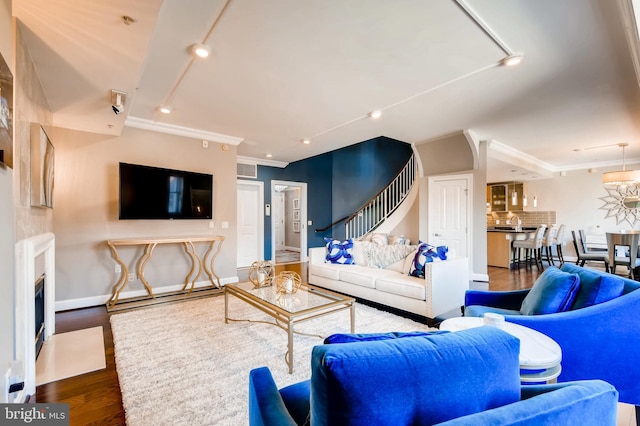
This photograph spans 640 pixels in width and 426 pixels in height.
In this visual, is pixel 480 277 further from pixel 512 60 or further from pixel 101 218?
pixel 101 218

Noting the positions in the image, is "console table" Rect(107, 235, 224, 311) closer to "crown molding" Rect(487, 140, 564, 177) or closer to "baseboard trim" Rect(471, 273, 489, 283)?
"baseboard trim" Rect(471, 273, 489, 283)

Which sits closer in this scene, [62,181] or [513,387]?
[513,387]

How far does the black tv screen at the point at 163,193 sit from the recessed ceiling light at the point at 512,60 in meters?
4.07

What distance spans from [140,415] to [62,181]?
10.9 ft

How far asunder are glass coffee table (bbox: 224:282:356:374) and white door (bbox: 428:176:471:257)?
11.2 ft

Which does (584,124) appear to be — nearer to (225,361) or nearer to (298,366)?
(298,366)

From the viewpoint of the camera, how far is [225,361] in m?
2.33

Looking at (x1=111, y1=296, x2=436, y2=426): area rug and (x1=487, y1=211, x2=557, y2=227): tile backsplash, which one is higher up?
(x1=487, y1=211, x2=557, y2=227): tile backsplash

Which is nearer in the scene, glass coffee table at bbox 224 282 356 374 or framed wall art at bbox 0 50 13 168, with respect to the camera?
framed wall art at bbox 0 50 13 168

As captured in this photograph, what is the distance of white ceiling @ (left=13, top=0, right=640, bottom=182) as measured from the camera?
6.33ft

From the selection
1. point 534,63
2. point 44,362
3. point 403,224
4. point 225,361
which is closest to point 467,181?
point 403,224

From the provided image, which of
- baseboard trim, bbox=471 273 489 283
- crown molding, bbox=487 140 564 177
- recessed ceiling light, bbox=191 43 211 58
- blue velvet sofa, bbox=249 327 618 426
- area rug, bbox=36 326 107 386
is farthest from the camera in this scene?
crown molding, bbox=487 140 564 177

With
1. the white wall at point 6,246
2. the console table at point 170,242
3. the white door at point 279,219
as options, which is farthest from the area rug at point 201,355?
the white door at point 279,219

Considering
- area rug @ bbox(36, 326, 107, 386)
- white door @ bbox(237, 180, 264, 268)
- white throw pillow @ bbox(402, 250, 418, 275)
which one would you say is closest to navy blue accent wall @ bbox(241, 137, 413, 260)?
white door @ bbox(237, 180, 264, 268)
